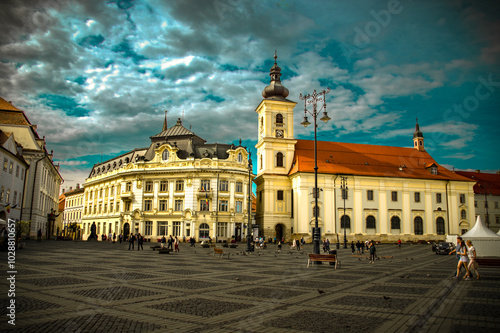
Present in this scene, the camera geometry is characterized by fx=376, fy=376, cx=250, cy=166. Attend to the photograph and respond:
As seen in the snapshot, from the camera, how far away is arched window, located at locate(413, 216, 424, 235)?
64750 mm

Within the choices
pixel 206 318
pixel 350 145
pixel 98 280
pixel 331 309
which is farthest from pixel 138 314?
pixel 350 145

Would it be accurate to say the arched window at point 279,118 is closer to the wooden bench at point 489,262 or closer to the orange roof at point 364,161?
the orange roof at point 364,161

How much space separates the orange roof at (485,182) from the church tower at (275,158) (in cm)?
4717

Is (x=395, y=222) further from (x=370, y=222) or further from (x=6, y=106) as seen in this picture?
(x=6, y=106)

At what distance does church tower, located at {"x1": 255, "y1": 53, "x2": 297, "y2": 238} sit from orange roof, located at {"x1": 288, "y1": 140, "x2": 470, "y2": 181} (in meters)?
2.50

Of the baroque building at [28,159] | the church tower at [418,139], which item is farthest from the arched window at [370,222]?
the baroque building at [28,159]

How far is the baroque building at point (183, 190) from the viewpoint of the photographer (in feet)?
193

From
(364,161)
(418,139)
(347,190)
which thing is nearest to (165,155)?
(347,190)

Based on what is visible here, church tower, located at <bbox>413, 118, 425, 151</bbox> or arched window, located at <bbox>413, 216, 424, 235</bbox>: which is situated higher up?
church tower, located at <bbox>413, 118, 425, 151</bbox>

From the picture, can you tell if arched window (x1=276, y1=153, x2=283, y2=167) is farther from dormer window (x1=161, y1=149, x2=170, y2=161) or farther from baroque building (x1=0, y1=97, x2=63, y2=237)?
baroque building (x1=0, y1=97, x2=63, y2=237)

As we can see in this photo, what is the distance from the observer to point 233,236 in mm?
58094

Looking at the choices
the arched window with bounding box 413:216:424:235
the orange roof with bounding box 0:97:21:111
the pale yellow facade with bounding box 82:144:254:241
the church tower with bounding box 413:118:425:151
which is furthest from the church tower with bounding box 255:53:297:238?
the orange roof with bounding box 0:97:21:111

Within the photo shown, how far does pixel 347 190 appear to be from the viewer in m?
62.2

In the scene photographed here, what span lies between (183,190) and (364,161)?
32164 mm
